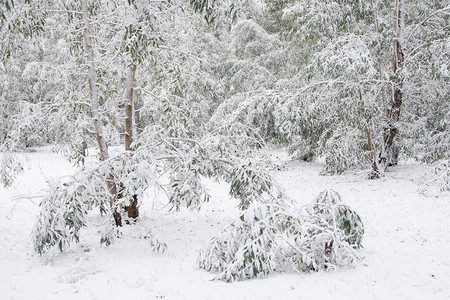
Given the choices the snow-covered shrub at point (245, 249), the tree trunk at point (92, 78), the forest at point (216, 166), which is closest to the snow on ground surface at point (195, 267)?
the forest at point (216, 166)

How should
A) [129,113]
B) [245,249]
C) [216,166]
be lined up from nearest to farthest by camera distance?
[245,249] → [216,166] → [129,113]

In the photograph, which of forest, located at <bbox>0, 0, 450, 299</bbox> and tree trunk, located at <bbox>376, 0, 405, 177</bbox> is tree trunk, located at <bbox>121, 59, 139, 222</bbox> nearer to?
forest, located at <bbox>0, 0, 450, 299</bbox>

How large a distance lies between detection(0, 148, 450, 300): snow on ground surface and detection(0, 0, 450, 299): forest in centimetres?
4

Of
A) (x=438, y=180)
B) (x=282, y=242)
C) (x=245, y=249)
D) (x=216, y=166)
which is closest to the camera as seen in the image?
(x=245, y=249)

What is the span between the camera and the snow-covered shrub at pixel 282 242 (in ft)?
18.6

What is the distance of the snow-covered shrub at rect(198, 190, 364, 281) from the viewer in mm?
5656

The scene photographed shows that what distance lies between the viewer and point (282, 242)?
6.12 metres

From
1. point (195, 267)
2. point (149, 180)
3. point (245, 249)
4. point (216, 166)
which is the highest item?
point (149, 180)

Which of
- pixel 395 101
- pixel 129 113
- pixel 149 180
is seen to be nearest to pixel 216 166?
pixel 149 180

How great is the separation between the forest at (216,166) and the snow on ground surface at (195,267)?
0.04 metres

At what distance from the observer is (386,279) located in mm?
5609

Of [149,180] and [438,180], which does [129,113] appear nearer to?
[149,180]

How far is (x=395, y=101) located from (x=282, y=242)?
31.9 ft

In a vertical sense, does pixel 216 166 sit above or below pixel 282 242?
above
